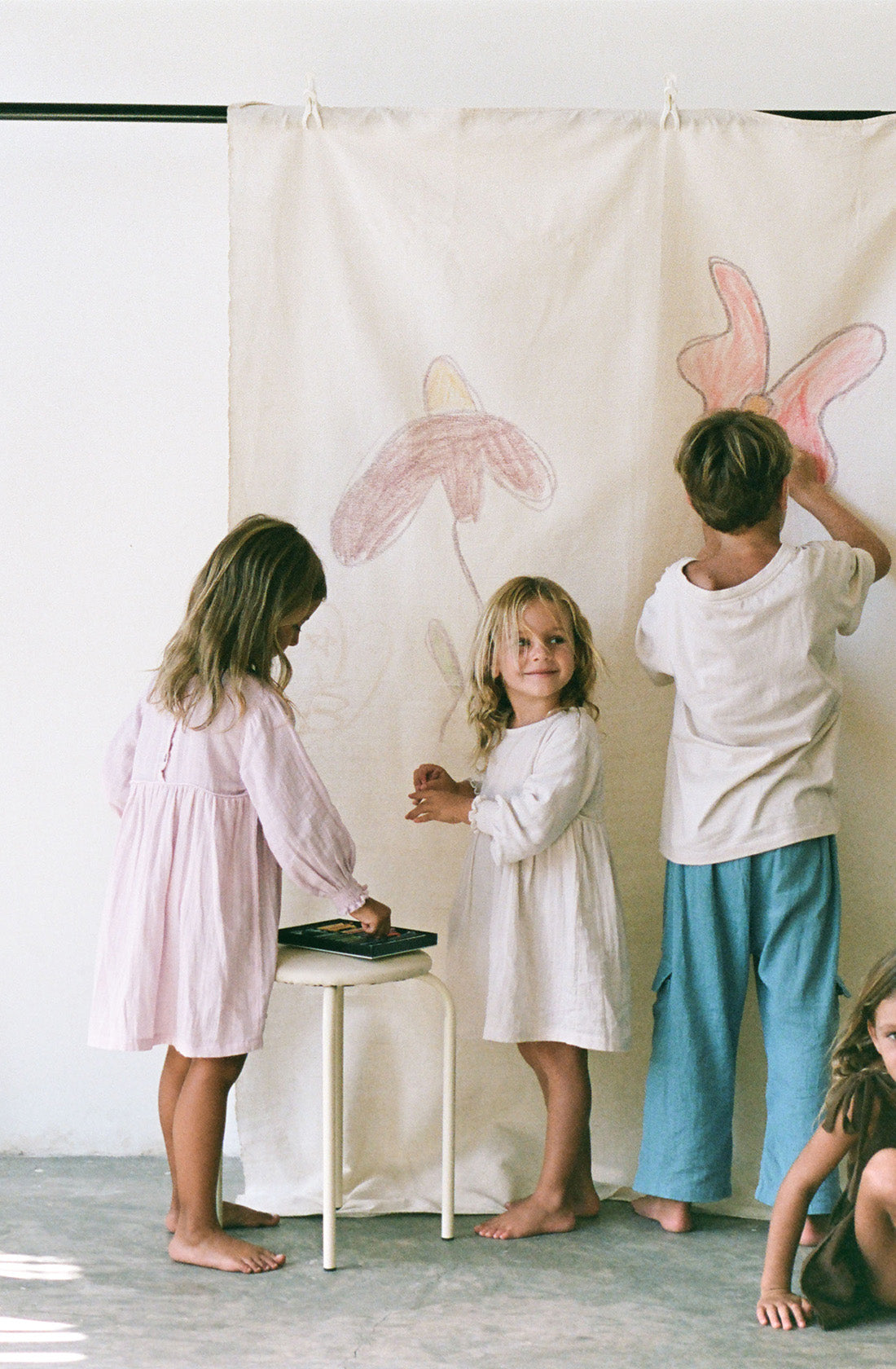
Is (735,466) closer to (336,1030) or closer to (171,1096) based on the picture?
(336,1030)

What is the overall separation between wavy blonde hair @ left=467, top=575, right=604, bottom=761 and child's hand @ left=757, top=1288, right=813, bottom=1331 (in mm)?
962

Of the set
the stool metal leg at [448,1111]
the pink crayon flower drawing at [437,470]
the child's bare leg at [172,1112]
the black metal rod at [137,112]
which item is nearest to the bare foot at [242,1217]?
the child's bare leg at [172,1112]

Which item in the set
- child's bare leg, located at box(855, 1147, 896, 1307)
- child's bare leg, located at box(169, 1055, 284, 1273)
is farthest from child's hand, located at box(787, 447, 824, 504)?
child's bare leg, located at box(169, 1055, 284, 1273)

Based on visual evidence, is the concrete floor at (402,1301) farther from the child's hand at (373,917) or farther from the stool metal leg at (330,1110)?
the child's hand at (373,917)

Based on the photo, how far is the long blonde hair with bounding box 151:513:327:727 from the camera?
2.17 m

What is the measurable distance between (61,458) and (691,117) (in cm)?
136

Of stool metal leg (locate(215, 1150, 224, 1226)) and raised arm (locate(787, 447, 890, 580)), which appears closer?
stool metal leg (locate(215, 1150, 224, 1226))

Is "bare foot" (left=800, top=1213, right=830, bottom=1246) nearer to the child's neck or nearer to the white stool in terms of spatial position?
the white stool

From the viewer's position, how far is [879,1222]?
1.88 m

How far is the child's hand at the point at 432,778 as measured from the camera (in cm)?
242

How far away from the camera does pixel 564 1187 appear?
7.60 ft

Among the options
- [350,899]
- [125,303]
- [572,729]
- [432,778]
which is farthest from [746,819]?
[125,303]

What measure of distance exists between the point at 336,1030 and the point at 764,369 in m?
1.39

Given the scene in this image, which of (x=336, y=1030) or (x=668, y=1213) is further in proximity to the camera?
(x=668, y=1213)
